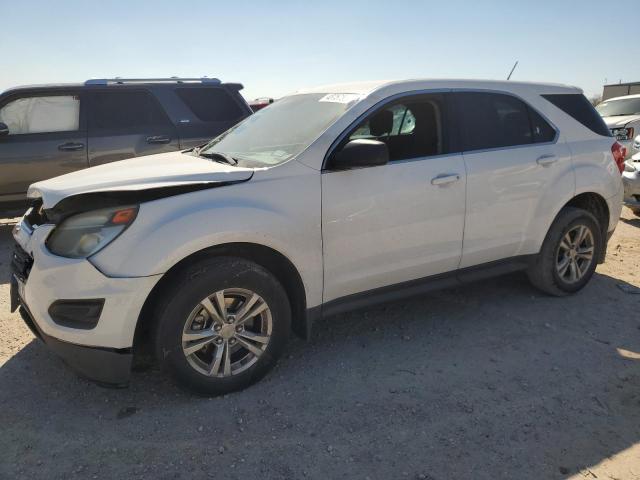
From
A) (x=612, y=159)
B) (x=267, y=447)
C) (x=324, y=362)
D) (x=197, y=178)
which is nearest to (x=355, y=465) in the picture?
(x=267, y=447)

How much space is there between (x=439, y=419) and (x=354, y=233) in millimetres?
1163

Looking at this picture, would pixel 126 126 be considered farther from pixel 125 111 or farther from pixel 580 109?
pixel 580 109

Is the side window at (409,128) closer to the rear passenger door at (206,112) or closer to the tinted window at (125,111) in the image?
the rear passenger door at (206,112)

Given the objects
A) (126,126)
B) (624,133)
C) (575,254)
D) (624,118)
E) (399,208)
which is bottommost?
(575,254)

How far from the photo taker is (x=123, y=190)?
8.77ft

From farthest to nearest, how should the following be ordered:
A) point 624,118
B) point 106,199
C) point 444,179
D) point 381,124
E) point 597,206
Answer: point 624,118 < point 597,206 < point 381,124 < point 444,179 < point 106,199

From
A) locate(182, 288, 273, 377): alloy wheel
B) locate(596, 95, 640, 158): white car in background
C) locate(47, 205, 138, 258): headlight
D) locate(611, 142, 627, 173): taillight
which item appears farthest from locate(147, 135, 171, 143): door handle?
locate(596, 95, 640, 158): white car in background

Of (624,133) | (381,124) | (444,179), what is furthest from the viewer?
(624,133)

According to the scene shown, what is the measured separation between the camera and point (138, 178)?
9.42 feet

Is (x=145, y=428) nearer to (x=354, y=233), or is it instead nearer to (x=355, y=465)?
(x=355, y=465)

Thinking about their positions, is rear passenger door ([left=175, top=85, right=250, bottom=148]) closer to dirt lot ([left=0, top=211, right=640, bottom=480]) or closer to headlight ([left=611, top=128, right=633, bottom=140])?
dirt lot ([left=0, top=211, right=640, bottom=480])

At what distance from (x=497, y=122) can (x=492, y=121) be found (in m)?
0.05

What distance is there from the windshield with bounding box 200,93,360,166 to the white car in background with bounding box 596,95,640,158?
8.01m

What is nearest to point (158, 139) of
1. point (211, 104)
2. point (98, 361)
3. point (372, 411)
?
point (211, 104)
